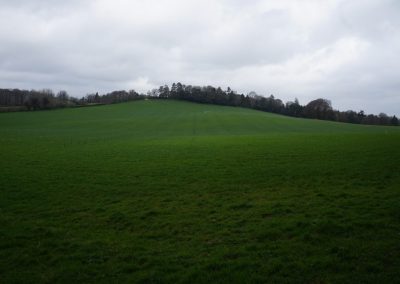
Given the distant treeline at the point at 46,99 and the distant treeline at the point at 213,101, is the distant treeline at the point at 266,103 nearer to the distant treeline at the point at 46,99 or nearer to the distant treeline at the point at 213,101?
the distant treeline at the point at 213,101

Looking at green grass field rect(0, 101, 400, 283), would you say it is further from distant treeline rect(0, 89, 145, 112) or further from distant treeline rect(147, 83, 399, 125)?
distant treeline rect(147, 83, 399, 125)

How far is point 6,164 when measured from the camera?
24984mm

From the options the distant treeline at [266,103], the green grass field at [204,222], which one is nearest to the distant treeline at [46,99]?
the distant treeline at [266,103]

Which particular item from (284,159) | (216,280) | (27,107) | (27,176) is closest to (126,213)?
(216,280)

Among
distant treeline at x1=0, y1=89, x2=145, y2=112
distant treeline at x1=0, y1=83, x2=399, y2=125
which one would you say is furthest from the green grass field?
distant treeline at x1=0, y1=83, x2=399, y2=125

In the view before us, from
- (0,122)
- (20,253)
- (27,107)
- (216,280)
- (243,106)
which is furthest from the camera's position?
(243,106)

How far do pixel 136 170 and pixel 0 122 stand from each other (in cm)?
7839

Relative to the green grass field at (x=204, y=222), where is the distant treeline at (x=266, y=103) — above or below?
above

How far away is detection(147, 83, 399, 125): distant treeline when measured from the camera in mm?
138625

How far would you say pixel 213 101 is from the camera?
514ft

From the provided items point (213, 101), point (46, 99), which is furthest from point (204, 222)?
point (213, 101)

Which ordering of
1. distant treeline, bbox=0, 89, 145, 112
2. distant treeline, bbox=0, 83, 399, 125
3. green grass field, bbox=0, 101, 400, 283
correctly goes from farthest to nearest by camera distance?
distant treeline, bbox=0, 83, 399, 125, distant treeline, bbox=0, 89, 145, 112, green grass field, bbox=0, 101, 400, 283

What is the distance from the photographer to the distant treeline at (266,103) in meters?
139

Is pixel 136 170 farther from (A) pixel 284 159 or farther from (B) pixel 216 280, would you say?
(B) pixel 216 280
